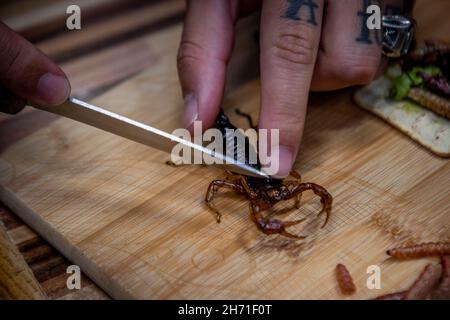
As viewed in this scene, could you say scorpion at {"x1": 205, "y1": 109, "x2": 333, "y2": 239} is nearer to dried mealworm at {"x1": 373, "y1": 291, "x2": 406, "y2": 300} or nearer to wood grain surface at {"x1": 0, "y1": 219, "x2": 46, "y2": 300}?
dried mealworm at {"x1": 373, "y1": 291, "x2": 406, "y2": 300}

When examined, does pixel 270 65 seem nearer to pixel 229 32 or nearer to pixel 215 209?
pixel 229 32

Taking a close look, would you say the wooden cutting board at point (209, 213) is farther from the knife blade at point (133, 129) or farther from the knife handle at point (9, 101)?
the knife handle at point (9, 101)

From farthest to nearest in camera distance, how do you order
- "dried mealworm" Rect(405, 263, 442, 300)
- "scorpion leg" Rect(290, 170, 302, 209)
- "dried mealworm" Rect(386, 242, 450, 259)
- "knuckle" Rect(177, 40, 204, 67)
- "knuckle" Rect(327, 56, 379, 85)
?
"knuckle" Rect(177, 40, 204, 67) < "knuckle" Rect(327, 56, 379, 85) < "scorpion leg" Rect(290, 170, 302, 209) < "dried mealworm" Rect(386, 242, 450, 259) < "dried mealworm" Rect(405, 263, 442, 300)

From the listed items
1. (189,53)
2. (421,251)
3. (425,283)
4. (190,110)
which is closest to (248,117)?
(190,110)

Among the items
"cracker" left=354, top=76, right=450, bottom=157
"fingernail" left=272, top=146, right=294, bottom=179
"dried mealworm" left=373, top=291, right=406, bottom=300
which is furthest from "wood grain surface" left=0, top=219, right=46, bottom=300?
"cracker" left=354, top=76, right=450, bottom=157

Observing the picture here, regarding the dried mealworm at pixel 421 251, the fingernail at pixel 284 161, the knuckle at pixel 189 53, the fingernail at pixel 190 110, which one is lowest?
the dried mealworm at pixel 421 251

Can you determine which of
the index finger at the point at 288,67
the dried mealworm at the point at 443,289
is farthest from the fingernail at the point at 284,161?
the dried mealworm at the point at 443,289
